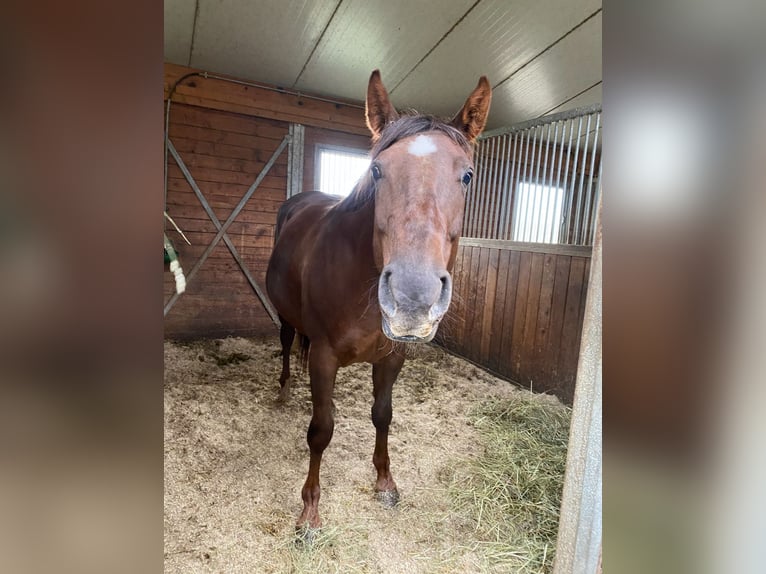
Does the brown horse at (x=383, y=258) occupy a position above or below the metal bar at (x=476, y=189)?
below

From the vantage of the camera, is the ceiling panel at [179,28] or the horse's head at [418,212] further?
the ceiling panel at [179,28]

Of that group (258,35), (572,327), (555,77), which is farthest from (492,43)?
(572,327)

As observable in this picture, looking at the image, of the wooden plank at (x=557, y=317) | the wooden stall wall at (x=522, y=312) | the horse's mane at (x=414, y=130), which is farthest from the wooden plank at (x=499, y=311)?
the horse's mane at (x=414, y=130)

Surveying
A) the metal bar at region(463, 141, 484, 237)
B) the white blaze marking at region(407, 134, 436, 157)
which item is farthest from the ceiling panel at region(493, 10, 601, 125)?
the white blaze marking at region(407, 134, 436, 157)

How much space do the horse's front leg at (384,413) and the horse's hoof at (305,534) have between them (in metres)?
0.36

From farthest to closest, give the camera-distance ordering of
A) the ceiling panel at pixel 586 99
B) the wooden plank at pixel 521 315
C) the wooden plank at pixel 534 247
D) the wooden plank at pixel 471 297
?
the wooden plank at pixel 471 297 → the ceiling panel at pixel 586 99 → the wooden plank at pixel 521 315 → the wooden plank at pixel 534 247

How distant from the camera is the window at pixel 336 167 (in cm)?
459

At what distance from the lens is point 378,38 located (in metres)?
3.09

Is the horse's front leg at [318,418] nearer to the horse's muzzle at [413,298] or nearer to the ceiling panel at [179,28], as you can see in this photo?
the horse's muzzle at [413,298]

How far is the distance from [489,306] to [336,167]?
2.56 metres

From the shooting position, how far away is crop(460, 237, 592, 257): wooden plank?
2.75 meters
